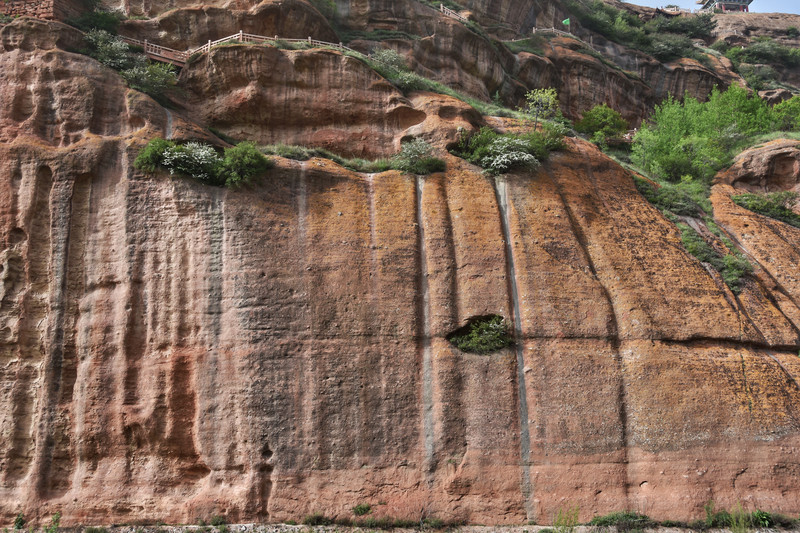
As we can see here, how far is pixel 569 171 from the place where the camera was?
17.4m

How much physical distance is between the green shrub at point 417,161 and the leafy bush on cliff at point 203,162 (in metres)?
3.87

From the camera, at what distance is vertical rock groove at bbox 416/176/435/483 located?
1309 centimetres

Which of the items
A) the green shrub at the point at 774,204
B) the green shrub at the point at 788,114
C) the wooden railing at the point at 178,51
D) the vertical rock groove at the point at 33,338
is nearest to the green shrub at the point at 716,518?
the green shrub at the point at 774,204

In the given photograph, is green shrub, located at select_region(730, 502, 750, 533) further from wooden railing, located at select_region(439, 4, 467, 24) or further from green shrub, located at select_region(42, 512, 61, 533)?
wooden railing, located at select_region(439, 4, 467, 24)

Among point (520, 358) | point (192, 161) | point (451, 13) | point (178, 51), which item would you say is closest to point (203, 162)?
point (192, 161)

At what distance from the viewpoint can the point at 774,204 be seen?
61.5ft

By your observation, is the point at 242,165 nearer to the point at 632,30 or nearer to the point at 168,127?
the point at 168,127

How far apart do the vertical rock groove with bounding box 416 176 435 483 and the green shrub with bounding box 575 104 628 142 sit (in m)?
15.3

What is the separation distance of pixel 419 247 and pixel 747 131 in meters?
17.2

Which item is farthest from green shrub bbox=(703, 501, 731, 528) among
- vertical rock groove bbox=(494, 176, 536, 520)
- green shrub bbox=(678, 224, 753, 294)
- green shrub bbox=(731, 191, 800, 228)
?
green shrub bbox=(731, 191, 800, 228)

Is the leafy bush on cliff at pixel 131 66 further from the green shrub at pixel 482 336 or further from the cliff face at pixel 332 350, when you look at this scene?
the green shrub at pixel 482 336

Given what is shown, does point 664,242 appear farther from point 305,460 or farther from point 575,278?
point 305,460

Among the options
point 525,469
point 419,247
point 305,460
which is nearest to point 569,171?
point 419,247

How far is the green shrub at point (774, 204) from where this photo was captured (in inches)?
730
